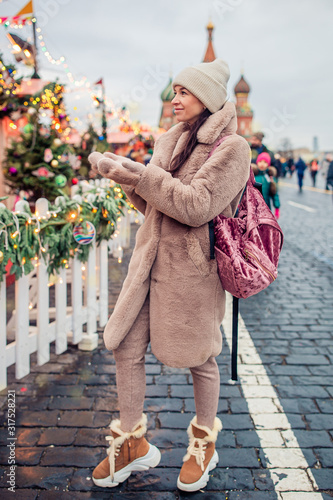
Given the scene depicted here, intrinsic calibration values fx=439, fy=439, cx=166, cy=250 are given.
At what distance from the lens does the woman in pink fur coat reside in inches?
76.4

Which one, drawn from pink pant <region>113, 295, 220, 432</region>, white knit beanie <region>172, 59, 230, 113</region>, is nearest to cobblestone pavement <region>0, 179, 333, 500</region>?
pink pant <region>113, 295, 220, 432</region>

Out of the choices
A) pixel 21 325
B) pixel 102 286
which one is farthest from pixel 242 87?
pixel 21 325

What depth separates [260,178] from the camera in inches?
273

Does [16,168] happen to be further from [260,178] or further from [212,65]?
[212,65]

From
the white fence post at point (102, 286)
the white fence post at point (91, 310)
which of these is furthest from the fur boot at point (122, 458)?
the white fence post at point (102, 286)

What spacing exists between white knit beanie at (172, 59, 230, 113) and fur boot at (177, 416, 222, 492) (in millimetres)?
1675

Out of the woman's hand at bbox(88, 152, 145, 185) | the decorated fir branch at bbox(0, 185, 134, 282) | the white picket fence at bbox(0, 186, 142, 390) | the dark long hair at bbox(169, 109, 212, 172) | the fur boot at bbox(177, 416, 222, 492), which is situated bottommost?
the fur boot at bbox(177, 416, 222, 492)

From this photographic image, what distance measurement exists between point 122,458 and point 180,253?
3.76ft

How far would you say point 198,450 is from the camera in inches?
91.7

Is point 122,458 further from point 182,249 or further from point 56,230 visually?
point 56,230

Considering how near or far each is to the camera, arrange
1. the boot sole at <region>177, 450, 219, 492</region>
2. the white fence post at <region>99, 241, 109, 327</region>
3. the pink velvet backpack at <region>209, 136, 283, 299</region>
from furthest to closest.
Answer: the white fence post at <region>99, 241, 109, 327</region>
the boot sole at <region>177, 450, 219, 492</region>
the pink velvet backpack at <region>209, 136, 283, 299</region>

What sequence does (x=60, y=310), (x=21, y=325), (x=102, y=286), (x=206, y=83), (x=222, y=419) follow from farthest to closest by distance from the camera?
(x=102, y=286), (x=60, y=310), (x=21, y=325), (x=222, y=419), (x=206, y=83)

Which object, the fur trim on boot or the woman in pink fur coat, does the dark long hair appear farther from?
the fur trim on boot

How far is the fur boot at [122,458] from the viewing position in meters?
2.28
